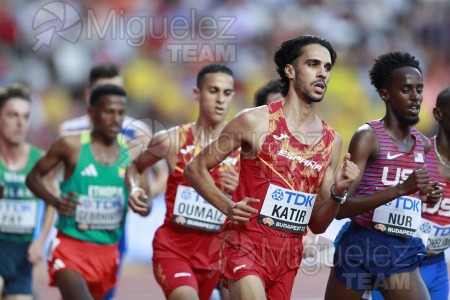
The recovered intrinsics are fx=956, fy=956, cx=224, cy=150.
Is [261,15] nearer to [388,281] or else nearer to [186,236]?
[186,236]

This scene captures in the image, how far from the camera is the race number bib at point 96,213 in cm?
798

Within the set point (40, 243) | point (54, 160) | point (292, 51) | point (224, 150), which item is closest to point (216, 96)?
point (54, 160)

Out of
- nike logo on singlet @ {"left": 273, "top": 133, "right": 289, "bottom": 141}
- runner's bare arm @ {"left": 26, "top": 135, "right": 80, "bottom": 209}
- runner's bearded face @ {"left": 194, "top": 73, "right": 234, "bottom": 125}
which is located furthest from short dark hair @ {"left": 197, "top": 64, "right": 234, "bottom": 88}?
nike logo on singlet @ {"left": 273, "top": 133, "right": 289, "bottom": 141}

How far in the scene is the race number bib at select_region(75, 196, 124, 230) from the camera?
7.98m

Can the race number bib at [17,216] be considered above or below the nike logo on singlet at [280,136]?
below

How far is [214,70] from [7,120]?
7.72 ft

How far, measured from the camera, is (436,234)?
23.3ft

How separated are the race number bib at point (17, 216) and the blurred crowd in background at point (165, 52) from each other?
472 centimetres

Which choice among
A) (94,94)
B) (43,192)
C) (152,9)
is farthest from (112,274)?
(152,9)

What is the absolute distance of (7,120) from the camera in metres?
9.11
